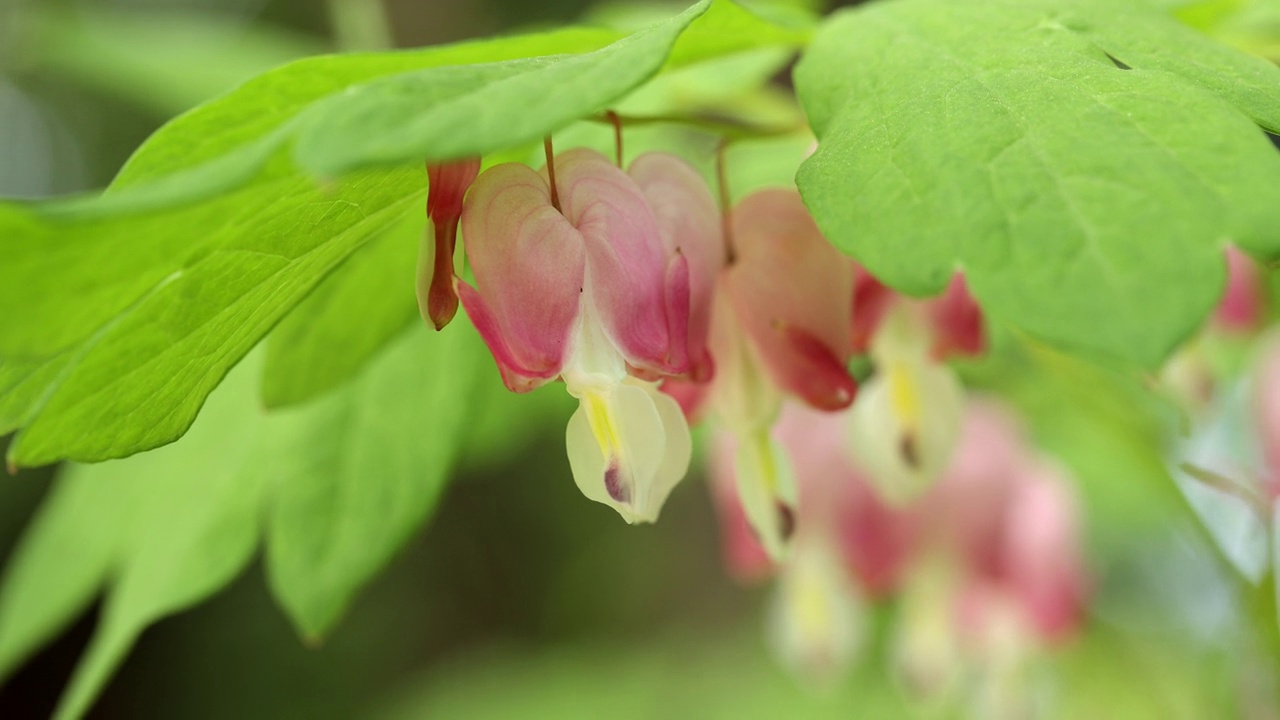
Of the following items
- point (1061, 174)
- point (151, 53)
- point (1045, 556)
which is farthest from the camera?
point (151, 53)

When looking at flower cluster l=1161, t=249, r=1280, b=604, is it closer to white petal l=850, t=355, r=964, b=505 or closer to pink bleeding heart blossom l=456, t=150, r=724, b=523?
white petal l=850, t=355, r=964, b=505

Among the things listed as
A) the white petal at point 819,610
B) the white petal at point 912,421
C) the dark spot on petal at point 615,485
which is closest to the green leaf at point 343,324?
the dark spot on petal at point 615,485

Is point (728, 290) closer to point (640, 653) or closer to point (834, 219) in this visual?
point (834, 219)

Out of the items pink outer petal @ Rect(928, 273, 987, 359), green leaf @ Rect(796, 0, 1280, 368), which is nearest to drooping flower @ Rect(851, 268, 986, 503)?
pink outer petal @ Rect(928, 273, 987, 359)

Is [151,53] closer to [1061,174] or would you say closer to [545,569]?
[1061,174]

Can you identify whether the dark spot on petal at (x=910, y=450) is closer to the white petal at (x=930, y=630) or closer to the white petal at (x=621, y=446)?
the white petal at (x=621, y=446)

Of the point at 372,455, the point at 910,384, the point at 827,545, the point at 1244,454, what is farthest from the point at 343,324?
the point at 1244,454

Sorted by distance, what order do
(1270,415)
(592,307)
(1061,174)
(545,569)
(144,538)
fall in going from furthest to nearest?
(545,569), (1270,415), (144,538), (592,307), (1061,174)

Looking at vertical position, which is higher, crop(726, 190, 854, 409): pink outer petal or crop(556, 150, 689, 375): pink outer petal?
crop(556, 150, 689, 375): pink outer petal
